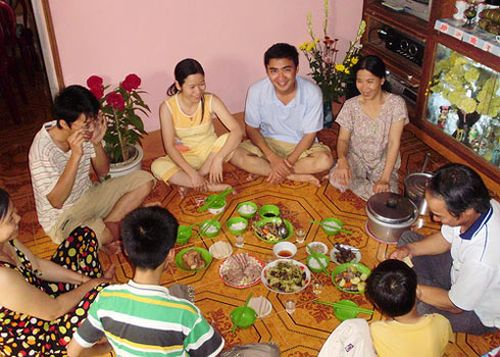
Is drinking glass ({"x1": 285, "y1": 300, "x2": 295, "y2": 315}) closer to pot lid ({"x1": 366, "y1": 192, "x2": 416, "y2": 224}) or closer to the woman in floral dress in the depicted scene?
pot lid ({"x1": 366, "y1": 192, "x2": 416, "y2": 224})

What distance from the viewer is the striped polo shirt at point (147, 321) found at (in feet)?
5.30

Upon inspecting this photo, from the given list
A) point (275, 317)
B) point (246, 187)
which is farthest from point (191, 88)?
point (275, 317)

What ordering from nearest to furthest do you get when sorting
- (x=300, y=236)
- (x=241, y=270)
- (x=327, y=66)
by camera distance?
(x=241, y=270)
(x=300, y=236)
(x=327, y=66)

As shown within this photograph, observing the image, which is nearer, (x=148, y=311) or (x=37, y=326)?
(x=148, y=311)

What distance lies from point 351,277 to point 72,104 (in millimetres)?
1700

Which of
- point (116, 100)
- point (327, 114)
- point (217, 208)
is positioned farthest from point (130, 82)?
point (327, 114)

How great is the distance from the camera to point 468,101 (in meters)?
3.41

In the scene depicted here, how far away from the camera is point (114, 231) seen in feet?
10.0

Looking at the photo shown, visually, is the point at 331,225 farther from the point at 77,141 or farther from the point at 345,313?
the point at 77,141

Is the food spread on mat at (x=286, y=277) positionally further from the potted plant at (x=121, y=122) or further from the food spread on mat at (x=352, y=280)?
the potted plant at (x=121, y=122)

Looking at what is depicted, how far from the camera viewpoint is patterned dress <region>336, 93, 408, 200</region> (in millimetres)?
3217

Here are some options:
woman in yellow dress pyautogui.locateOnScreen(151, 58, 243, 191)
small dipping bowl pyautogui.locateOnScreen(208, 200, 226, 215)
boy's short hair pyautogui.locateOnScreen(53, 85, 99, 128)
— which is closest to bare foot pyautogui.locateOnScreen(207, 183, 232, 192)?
woman in yellow dress pyautogui.locateOnScreen(151, 58, 243, 191)

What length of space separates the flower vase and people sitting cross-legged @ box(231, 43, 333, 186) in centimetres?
51

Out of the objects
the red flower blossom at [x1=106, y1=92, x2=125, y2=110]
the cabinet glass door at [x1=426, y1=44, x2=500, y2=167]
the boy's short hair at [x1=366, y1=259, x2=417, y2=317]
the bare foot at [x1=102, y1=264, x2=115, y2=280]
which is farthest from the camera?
the cabinet glass door at [x1=426, y1=44, x2=500, y2=167]
